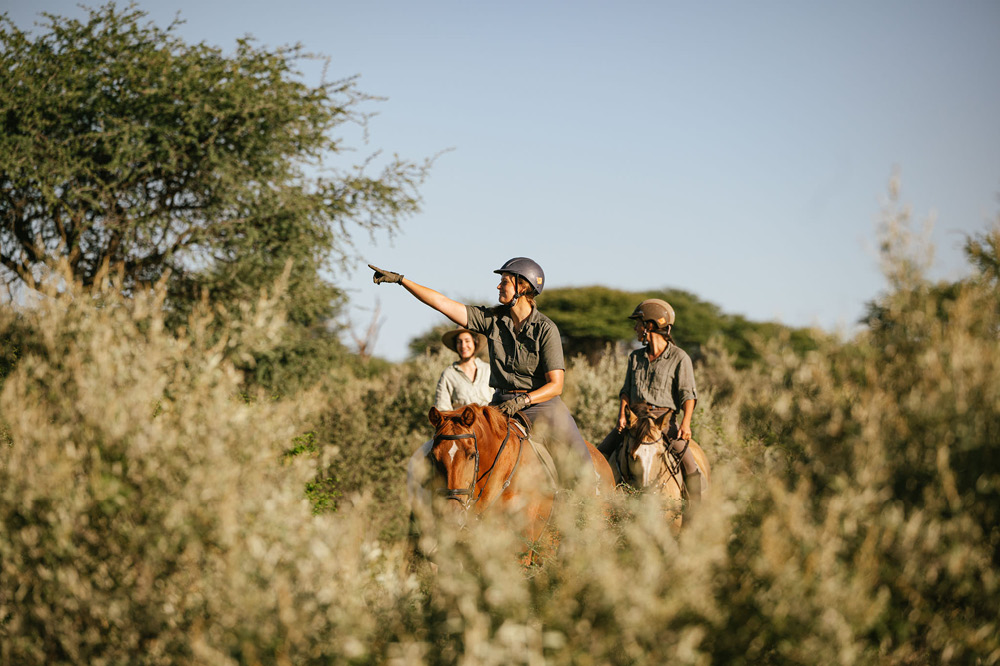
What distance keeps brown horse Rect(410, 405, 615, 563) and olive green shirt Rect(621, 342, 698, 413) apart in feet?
6.66

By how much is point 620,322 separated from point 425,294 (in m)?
46.2

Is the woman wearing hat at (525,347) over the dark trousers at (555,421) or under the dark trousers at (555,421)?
over

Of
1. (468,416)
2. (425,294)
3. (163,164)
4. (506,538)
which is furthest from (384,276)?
(163,164)

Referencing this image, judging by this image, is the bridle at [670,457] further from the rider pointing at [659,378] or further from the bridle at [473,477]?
the bridle at [473,477]

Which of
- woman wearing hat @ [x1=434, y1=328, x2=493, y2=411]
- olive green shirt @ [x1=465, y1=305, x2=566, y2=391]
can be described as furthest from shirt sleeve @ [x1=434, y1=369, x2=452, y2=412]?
olive green shirt @ [x1=465, y1=305, x2=566, y2=391]

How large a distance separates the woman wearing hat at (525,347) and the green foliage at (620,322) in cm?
4054

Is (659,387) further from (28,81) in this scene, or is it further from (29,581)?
(28,81)

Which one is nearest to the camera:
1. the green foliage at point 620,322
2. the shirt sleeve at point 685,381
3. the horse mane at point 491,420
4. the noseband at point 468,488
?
the noseband at point 468,488

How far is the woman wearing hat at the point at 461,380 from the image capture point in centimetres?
1002

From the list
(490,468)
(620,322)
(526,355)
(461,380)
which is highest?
(620,322)

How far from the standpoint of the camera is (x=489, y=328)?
22.8 feet

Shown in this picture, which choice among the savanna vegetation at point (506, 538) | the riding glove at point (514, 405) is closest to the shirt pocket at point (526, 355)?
the riding glove at point (514, 405)

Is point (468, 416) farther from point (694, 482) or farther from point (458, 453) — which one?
point (694, 482)

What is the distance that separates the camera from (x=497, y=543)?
3.12 meters
